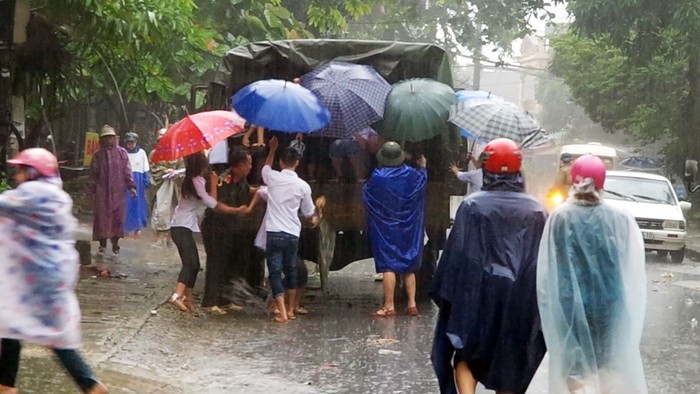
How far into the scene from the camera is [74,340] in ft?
20.3

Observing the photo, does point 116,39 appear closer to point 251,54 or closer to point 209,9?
point 251,54

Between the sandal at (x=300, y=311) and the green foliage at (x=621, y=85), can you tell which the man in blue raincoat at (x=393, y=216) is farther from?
the green foliage at (x=621, y=85)

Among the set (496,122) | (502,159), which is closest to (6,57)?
(496,122)

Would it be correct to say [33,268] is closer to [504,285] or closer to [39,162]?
[39,162]

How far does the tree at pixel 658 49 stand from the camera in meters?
27.6

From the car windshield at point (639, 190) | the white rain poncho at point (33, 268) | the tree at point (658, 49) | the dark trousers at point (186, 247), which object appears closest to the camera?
the white rain poncho at point (33, 268)

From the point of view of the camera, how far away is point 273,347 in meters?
9.87

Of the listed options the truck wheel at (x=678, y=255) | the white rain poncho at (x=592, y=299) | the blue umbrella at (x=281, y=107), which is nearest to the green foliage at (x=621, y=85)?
the truck wheel at (x=678, y=255)

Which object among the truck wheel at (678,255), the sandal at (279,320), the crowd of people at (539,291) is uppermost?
the crowd of people at (539,291)

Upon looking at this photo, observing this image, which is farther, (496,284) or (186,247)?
(186,247)

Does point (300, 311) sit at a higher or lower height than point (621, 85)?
lower

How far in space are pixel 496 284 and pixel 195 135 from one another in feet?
17.1

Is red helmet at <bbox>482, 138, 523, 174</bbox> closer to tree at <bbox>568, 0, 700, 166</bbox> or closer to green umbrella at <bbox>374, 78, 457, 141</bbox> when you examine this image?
green umbrella at <bbox>374, 78, 457, 141</bbox>

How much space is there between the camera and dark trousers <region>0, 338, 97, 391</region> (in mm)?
6230
